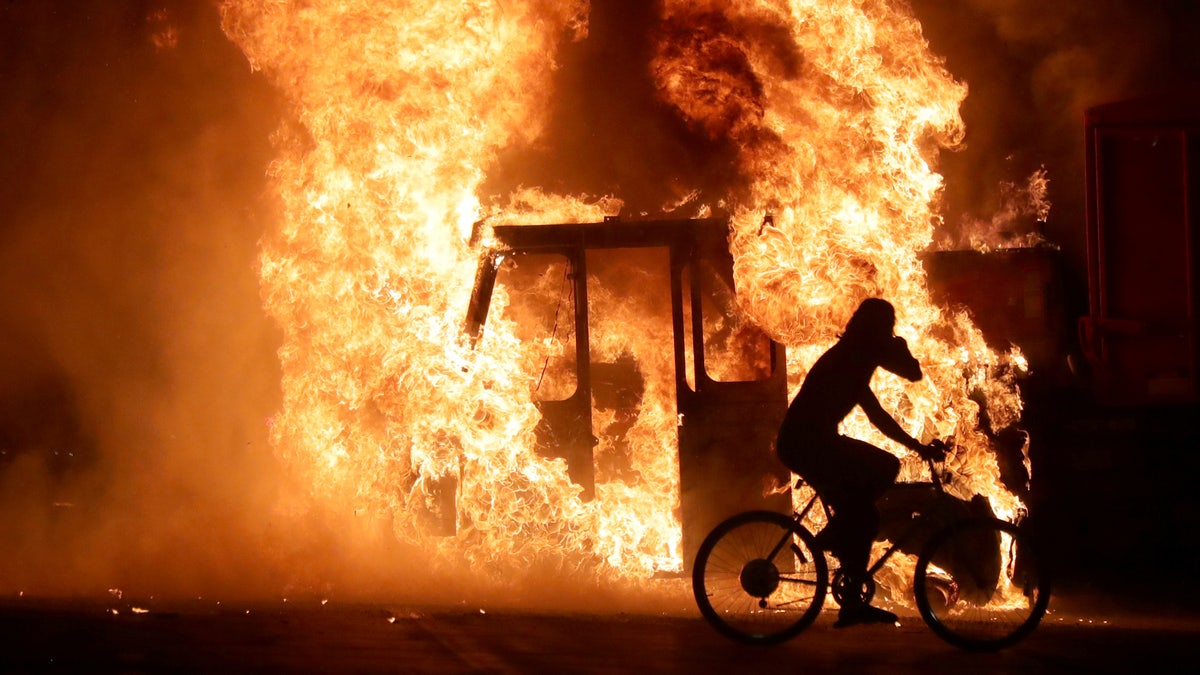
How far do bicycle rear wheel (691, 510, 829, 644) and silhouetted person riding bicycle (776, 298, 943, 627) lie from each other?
0.19 meters

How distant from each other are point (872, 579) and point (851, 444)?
87 cm

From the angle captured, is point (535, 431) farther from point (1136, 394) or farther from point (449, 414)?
point (1136, 394)

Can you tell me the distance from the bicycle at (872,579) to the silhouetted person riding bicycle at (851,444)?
0.12 m

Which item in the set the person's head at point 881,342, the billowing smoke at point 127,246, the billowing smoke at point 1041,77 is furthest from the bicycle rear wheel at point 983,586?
the billowing smoke at point 127,246

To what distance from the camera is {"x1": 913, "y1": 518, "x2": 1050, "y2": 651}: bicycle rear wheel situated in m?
5.93

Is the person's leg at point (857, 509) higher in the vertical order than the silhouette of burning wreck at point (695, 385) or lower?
lower

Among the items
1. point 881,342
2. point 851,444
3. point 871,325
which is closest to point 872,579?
point 851,444

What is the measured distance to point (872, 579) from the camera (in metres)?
6.11

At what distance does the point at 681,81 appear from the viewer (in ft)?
32.7

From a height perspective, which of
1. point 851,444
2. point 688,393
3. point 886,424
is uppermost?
point 688,393

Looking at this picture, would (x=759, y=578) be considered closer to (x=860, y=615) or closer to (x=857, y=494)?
(x=860, y=615)

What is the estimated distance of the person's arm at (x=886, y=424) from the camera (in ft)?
19.2

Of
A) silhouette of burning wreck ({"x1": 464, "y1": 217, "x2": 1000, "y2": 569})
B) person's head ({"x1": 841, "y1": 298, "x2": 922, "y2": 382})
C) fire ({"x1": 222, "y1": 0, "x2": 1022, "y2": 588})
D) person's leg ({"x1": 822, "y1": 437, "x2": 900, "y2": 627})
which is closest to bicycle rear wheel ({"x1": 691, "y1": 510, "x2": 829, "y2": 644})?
person's leg ({"x1": 822, "y1": 437, "x2": 900, "y2": 627})

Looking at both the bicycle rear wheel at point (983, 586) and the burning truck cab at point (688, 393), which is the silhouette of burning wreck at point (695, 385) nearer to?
the burning truck cab at point (688, 393)
